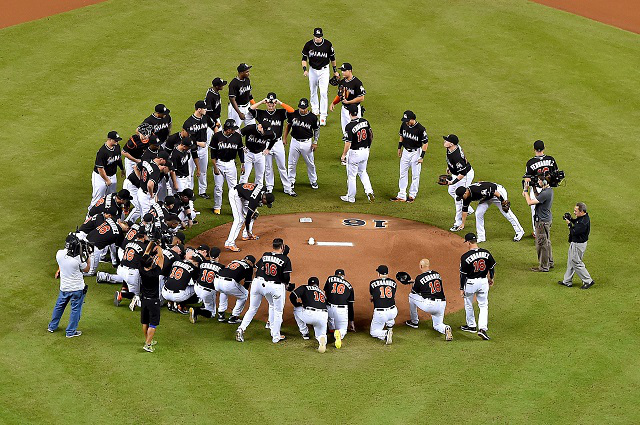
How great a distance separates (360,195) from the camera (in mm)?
23547

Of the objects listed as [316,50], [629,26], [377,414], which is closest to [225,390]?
[377,414]

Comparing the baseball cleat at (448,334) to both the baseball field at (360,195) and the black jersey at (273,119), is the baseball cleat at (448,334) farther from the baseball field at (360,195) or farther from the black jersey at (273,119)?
the black jersey at (273,119)

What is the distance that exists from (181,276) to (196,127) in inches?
202

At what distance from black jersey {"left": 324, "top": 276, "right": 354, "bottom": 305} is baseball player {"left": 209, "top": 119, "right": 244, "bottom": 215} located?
4.79 metres

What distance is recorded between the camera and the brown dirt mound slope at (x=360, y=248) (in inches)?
740

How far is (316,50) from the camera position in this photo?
2581 centimetres

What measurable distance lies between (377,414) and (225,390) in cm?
239

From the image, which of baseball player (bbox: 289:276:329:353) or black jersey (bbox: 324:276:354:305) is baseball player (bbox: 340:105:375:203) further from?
baseball player (bbox: 289:276:329:353)

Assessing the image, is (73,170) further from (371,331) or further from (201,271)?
(371,331)

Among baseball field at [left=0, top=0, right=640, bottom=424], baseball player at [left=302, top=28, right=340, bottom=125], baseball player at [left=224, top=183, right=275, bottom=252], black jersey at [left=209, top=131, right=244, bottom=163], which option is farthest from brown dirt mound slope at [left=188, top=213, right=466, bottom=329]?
baseball player at [left=302, top=28, right=340, bottom=125]

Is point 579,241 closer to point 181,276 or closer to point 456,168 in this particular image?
point 456,168

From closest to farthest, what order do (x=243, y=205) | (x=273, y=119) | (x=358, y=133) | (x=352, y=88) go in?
(x=243, y=205) < (x=358, y=133) < (x=273, y=119) < (x=352, y=88)

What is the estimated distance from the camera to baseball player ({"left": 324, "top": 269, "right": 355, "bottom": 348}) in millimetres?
16984

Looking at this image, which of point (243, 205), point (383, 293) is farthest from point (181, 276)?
point (383, 293)
